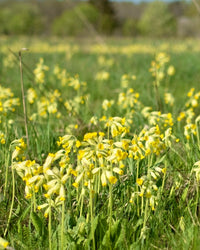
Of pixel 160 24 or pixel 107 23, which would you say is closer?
pixel 160 24

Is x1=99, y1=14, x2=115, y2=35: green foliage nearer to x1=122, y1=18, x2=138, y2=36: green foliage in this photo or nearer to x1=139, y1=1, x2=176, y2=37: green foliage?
x1=122, y1=18, x2=138, y2=36: green foliage

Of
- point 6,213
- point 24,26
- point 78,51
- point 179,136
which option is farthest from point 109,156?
point 24,26

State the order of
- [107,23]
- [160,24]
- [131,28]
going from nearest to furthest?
[160,24]
[131,28]
[107,23]

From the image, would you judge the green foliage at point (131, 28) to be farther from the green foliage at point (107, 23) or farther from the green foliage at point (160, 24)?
the green foliage at point (107, 23)

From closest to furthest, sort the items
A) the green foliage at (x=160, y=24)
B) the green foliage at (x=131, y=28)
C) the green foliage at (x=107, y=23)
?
the green foliage at (x=160, y=24)
the green foliage at (x=131, y=28)
the green foliage at (x=107, y=23)

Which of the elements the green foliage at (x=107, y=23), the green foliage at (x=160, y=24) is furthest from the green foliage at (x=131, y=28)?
the green foliage at (x=107, y=23)

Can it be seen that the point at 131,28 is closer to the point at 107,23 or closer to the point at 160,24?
the point at 160,24

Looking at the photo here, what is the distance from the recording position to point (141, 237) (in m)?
1.64

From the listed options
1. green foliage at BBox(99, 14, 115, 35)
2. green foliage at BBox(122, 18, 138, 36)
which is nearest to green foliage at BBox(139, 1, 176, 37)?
green foliage at BBox(122, 18, 138, 36)

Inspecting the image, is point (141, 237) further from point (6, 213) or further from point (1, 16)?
point (1, 16)

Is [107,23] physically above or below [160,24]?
above

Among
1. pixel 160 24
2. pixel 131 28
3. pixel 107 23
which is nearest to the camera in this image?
pixel 160 24

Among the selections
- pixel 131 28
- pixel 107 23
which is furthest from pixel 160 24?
pixel 107 23

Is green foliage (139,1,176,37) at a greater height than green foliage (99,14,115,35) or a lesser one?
lesser
